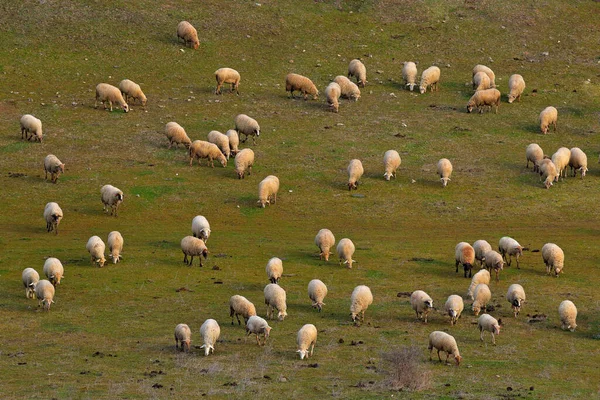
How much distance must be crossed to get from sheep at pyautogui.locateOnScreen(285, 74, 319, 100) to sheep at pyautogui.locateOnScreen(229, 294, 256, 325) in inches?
1074

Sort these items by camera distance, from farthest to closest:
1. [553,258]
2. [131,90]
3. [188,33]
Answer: [188,33] < [131,90] < [553,258]

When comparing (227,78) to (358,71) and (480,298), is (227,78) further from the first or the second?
(480,298)

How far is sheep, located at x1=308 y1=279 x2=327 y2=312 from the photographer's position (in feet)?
110

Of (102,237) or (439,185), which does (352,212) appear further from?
(102,237)

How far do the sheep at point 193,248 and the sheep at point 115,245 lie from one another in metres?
2.06

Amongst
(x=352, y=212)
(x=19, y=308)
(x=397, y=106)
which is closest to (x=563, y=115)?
(x=397, y=106)

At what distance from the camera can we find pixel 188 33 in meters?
63.3

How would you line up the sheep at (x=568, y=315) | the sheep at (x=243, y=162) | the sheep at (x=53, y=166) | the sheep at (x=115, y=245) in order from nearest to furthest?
the sheep at (x=568, y=315)
the sheep at (x=115, y=245)
the sheep at (x=53, y=166)
the sheep at (x=243, y=162)

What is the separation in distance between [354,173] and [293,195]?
2739 millimetres

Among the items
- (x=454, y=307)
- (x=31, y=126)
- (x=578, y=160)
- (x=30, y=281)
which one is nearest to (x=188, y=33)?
(x=31, y=126)

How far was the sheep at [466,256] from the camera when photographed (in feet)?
123

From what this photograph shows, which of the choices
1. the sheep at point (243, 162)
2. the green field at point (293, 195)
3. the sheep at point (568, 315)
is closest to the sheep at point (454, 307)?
the green field at point (293, 195)

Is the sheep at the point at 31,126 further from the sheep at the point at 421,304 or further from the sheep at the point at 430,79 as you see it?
the sheep at the point at 421,304

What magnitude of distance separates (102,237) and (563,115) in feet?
87.3
